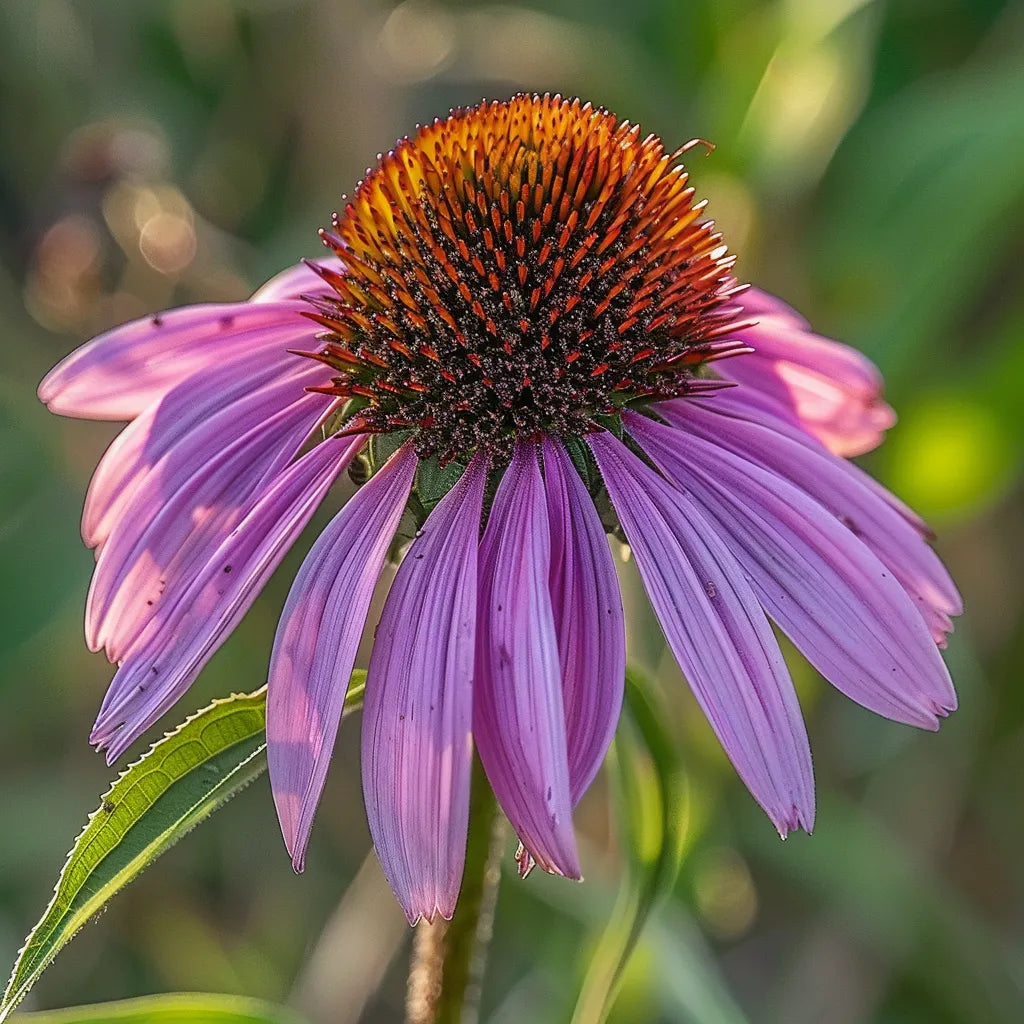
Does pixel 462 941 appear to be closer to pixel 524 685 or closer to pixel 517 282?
pixel 524 685

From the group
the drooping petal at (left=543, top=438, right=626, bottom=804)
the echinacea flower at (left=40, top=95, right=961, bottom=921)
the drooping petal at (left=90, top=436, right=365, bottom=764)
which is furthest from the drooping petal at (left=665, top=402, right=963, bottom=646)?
the drooping petal at (left=90, top=436, right=365, bottom=764)

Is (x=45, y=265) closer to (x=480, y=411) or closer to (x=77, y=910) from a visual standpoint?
(x=480, y=411)

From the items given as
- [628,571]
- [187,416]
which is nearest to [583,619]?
[187,416]

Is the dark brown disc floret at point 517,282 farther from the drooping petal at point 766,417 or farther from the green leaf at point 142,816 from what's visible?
the green leaf at point 142,816

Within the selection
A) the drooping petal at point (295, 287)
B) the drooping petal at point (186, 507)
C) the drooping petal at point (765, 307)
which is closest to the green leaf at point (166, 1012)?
the drooping petal at point (186, 507)

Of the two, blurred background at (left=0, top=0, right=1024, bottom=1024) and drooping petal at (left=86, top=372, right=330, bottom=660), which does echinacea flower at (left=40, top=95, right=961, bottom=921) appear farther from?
blurred background at (left=0, top=0, right=1024, bottom=1024)

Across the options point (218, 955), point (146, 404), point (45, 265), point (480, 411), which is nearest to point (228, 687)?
point (218, 955)
